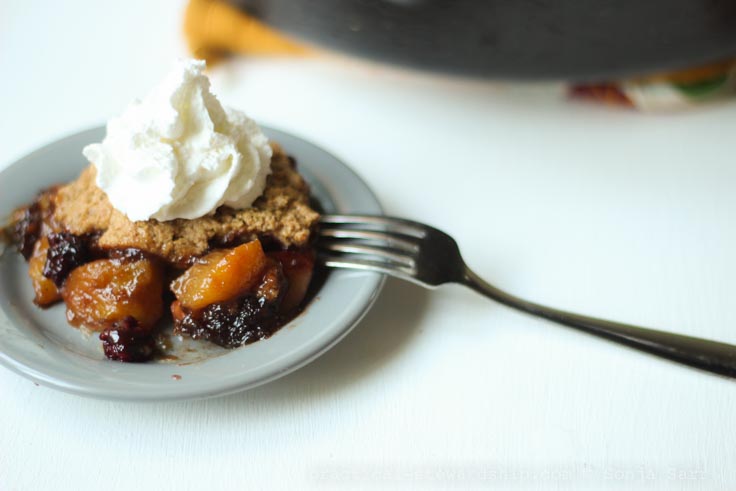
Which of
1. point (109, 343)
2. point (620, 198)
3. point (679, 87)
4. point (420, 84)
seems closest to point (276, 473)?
point (109, 343)

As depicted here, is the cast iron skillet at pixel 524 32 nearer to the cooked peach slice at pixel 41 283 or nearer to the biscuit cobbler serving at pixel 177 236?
the biscuit cobbler serving at pixel 177 236

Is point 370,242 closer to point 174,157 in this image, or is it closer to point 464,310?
point 464,310

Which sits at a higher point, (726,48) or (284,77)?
(726,48)

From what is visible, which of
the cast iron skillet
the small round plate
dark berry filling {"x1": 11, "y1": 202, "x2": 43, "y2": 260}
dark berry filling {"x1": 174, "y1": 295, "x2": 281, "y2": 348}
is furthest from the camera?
the cast iron skillet

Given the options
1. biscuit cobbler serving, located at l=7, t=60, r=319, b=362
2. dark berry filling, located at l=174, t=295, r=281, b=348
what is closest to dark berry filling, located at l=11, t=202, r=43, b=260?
biscuit cobbler serving, located at l=7, t=60, r=319, b=362

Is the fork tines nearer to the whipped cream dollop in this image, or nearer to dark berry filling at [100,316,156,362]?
the whipped cream dollop

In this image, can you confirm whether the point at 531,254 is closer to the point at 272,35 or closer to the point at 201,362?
the point at 201,362

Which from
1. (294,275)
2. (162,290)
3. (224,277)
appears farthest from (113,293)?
(294,275)

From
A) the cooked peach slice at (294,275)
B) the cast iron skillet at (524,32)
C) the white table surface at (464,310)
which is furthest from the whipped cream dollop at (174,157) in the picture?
the cast iron skillet at (524,32)
